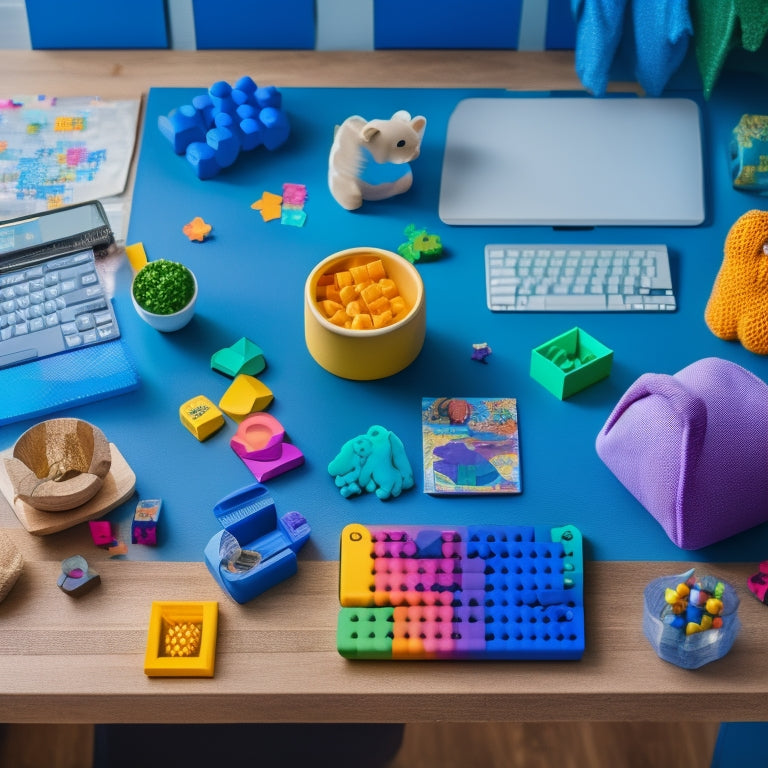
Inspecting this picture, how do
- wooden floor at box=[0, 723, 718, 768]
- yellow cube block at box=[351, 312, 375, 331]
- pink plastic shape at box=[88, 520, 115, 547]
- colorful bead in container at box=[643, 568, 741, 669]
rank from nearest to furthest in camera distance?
colorful bead in container at box=[643, 568, 741, 669]
pink plastic shape at box=[88, 520, 115, 547]
yellow cube block at box=[351, 312, 375, 331]
wooden floor at box=[0, 723, 718, 768]

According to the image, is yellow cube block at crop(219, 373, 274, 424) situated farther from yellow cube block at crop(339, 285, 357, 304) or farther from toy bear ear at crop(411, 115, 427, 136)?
toy bear ear at crop(411, 115, 427, 136)

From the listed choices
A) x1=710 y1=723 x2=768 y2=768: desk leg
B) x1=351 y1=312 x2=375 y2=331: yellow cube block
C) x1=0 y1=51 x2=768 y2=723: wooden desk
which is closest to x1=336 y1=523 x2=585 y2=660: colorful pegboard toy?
x1=0 y1=51 x2=768 y2=723: wooden desk

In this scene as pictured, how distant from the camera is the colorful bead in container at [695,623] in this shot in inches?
42.9

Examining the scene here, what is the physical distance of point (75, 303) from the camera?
1.40 meters

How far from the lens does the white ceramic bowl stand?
136 cm

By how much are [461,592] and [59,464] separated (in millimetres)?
453

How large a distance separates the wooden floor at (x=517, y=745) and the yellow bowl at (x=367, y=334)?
25.5 inches

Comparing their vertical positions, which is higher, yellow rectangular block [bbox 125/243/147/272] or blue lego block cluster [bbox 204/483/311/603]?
yellow rectangular block [bbox 125/243/147/272]

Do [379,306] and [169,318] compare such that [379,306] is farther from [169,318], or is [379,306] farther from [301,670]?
[301,670]

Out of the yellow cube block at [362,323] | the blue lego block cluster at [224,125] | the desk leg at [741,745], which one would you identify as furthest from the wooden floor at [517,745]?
the blue lego block cluster at [224,125]

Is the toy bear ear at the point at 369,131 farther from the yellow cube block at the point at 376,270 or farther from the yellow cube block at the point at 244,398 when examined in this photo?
the yellow cube block at the point at 244,398

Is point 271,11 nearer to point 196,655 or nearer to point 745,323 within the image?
point 745,323

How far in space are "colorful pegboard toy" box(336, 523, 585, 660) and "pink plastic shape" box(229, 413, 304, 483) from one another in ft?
0.37

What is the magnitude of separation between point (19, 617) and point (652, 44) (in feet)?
3.61
